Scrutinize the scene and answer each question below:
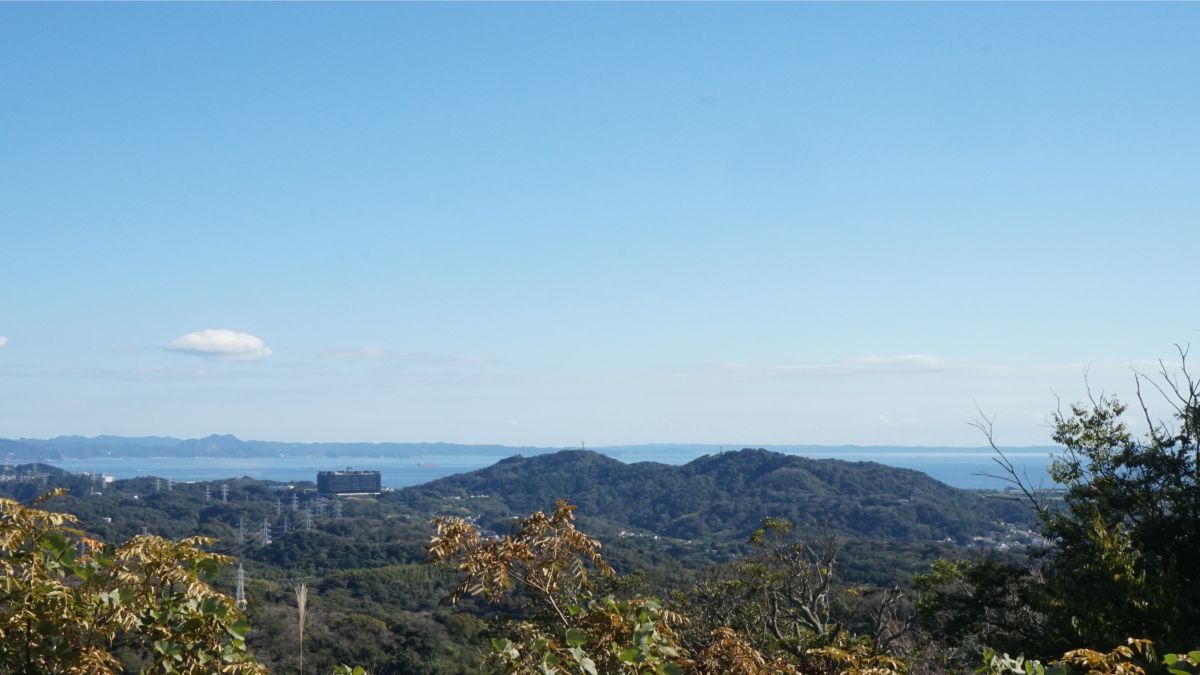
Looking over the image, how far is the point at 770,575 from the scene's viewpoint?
49.3 feet

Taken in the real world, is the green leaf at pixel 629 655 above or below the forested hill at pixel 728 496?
above

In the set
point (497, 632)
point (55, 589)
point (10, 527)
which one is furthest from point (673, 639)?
point (497, 632)

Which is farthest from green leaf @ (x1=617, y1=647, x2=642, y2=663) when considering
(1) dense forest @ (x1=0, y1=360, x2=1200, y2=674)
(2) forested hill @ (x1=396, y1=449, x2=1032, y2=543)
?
(2) forested hill @ (x1=396, y1=449, x2=1032, y2=543)

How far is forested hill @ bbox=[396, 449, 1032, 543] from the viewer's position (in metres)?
94.4

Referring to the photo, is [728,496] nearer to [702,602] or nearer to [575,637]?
[702,602]

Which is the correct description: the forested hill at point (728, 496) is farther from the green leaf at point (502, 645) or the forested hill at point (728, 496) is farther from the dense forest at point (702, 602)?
the green leaf at point (502, 645)

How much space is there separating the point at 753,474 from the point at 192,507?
66.1 meters

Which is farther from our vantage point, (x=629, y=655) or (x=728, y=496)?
(x=728, y=496)

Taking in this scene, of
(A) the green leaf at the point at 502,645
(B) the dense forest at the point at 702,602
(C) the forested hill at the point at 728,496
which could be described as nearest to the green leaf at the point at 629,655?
(B) the dense forest at the point at 702,602

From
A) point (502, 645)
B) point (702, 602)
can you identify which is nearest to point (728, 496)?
point (702, 602)

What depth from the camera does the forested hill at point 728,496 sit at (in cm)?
9438

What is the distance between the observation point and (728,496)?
116938mm

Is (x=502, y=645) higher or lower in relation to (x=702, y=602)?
higher

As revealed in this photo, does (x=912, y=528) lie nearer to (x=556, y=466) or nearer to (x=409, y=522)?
(x=409, y=522)
